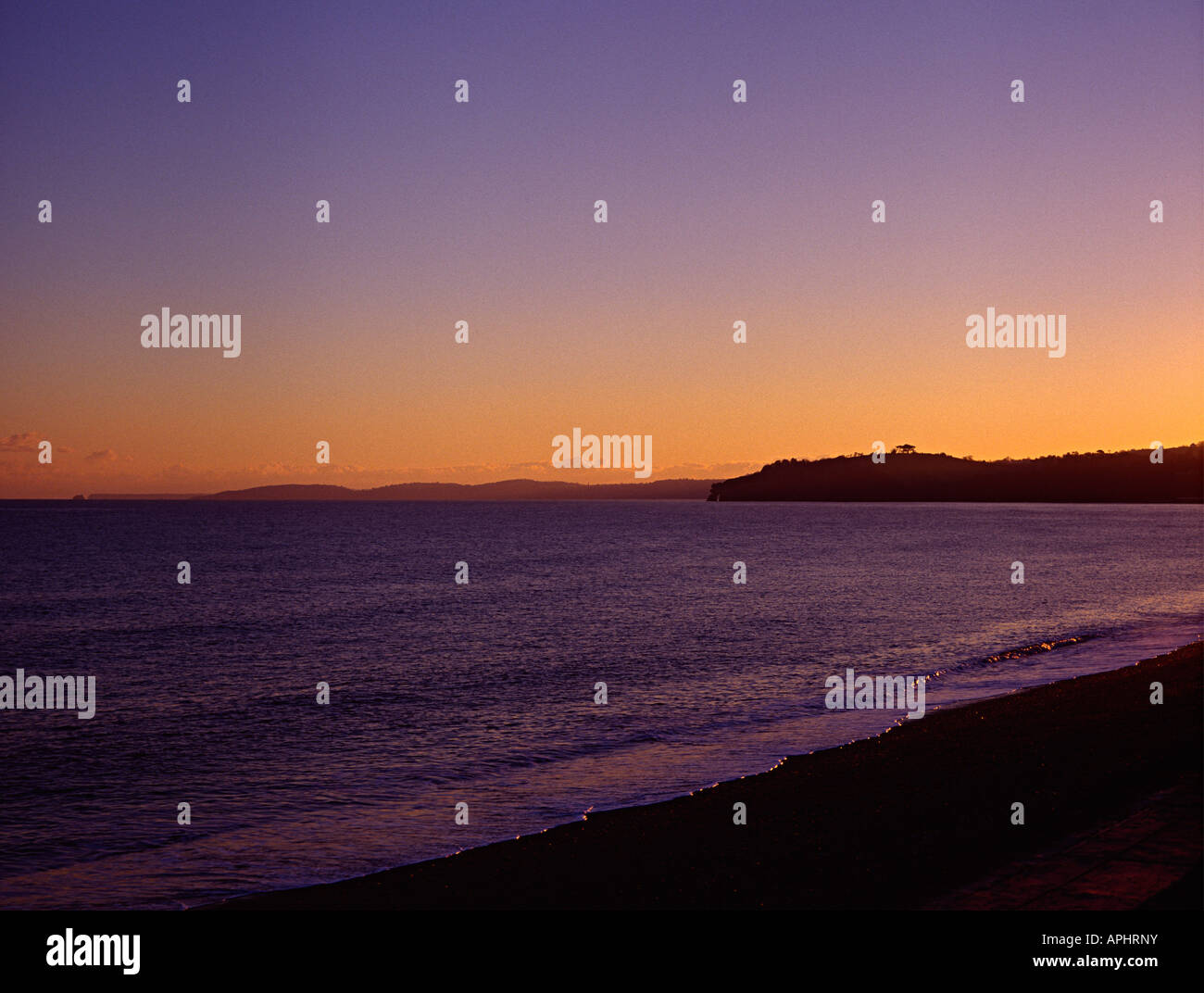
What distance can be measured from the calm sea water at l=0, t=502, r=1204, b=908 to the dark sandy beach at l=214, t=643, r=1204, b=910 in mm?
1663

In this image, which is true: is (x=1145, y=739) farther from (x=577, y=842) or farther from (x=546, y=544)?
(x=546, y=544)

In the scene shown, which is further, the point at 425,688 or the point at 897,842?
the point at 425,688

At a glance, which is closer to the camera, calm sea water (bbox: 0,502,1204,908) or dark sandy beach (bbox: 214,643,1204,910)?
dark sandy beach (bbox: 214,643,1204,910)

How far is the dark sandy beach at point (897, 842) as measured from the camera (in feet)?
25.2

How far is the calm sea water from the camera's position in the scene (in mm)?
13844

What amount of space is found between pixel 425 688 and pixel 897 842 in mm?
19001

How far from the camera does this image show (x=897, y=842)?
1059cm

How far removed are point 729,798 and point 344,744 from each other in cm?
965

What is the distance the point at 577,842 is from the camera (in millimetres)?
12320

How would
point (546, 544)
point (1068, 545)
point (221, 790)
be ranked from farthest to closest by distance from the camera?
point (546, 544) → point (1068, 545) → point (221, 790)

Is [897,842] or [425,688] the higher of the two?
[897,842]
